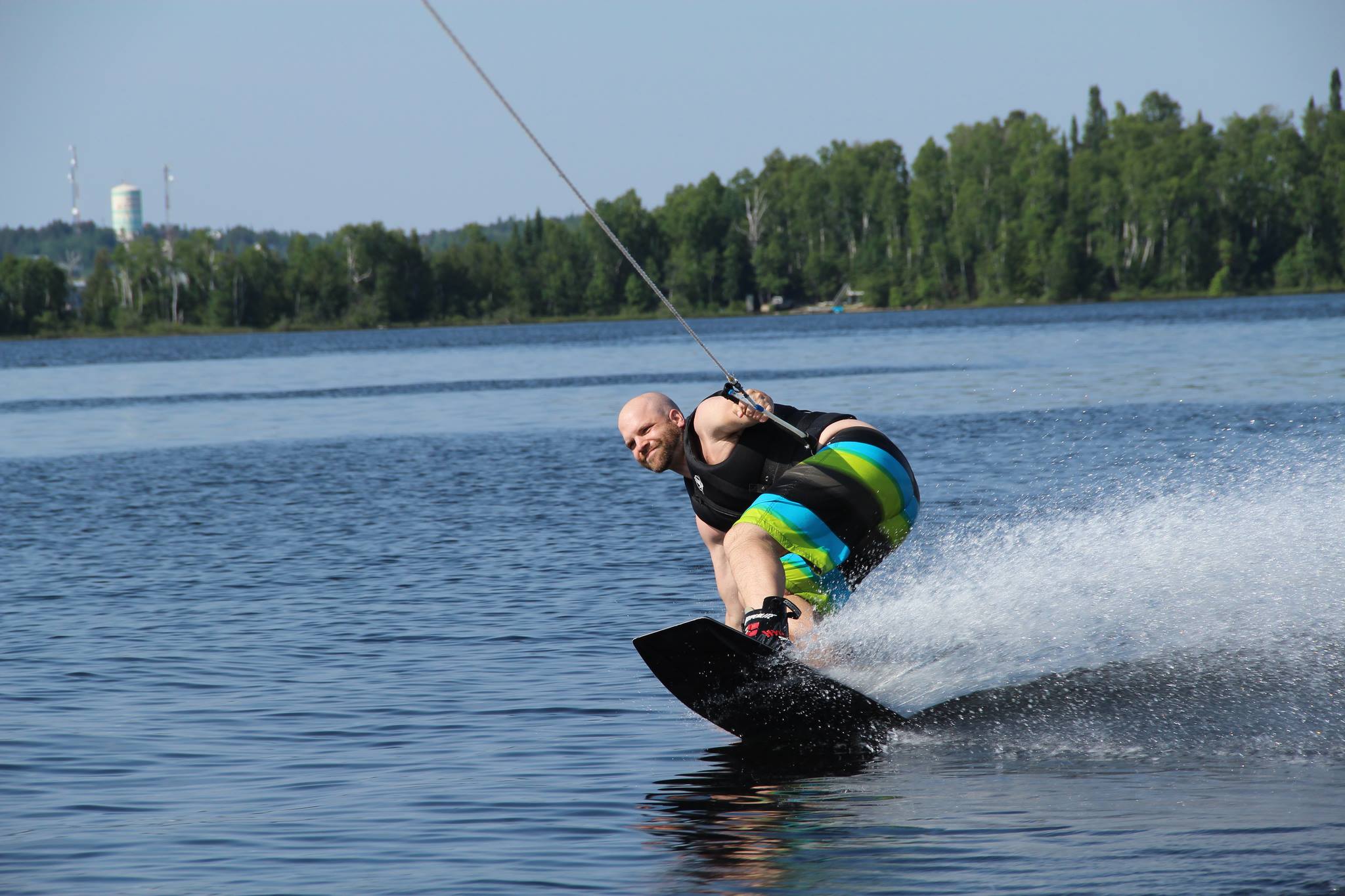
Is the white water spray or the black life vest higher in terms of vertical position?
the black life vest

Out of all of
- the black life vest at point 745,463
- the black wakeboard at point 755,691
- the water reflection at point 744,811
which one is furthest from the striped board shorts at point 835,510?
the water reflection at point 744,811

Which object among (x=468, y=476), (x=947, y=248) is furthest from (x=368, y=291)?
(x=468, y=476)

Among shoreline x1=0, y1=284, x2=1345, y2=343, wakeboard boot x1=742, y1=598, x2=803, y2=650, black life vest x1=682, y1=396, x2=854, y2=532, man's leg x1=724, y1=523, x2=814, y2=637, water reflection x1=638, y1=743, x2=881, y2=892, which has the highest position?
shoreline x1=0, y1=284, x2=1345, y2=343

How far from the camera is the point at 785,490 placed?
21.0ft

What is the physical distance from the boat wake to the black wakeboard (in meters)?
0.21

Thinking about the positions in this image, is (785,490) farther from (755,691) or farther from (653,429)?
(755,691)

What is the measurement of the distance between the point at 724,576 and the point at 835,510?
Answer: 2.01 ft

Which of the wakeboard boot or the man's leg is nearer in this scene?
the wakeboard boot

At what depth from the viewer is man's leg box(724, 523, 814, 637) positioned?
6.06 meters

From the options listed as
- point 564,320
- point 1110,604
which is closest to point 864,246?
point 564,320

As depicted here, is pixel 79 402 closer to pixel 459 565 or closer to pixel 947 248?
pixel 459 565

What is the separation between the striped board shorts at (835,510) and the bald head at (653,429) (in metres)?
0.45

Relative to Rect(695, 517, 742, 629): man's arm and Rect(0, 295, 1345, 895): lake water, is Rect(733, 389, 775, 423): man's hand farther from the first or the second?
Rect(0, 295, 1345, 895): lake water

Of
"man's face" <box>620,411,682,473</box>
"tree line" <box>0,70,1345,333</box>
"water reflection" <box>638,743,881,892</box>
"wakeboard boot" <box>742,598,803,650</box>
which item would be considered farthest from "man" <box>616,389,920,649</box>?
"tree line" <box>0,70,1345,333</box>
